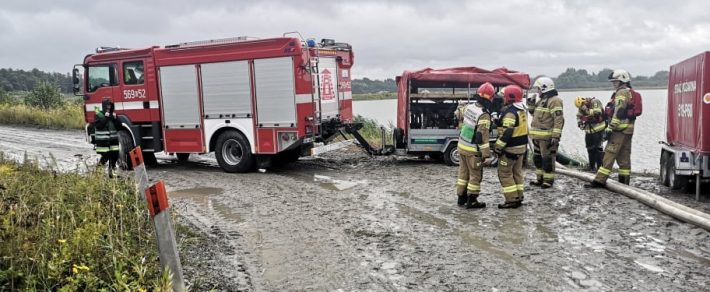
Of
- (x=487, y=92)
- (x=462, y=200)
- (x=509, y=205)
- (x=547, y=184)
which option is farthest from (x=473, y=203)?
(x=547, y=184)

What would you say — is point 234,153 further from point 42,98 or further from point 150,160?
point 42,98

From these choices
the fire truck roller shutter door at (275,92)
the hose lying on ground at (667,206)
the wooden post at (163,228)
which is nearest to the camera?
the wooden post at (163,228)

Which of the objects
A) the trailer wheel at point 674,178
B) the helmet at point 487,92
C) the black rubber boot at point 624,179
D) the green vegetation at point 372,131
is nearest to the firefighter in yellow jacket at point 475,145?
the helmet at point 487,92

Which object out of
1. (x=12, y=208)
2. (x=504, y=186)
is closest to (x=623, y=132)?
(x=504, y=186)

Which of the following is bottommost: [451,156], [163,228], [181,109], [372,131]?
[451,156]

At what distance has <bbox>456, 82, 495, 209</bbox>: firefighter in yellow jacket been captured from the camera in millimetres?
6934

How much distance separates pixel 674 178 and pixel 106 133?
959 centimetres

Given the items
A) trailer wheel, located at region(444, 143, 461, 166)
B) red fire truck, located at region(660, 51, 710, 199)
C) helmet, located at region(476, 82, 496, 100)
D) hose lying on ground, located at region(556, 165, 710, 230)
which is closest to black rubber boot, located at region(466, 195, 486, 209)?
helmet, located at region(476, 82, 496, 100)

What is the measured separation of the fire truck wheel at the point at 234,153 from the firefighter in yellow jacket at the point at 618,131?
6.17 meters

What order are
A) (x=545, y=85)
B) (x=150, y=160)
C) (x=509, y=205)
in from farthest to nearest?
1. (x=150, y=160)
2. (x=545, y=85)
3. (x=509, y=205)

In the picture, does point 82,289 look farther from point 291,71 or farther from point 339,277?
point 291,71

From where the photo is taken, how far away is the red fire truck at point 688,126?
24.8 ft

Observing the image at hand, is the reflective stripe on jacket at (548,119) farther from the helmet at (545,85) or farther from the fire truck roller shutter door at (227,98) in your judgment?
the fire truck roller shutter door at (227,98)

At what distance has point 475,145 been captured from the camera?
7.02 metres
